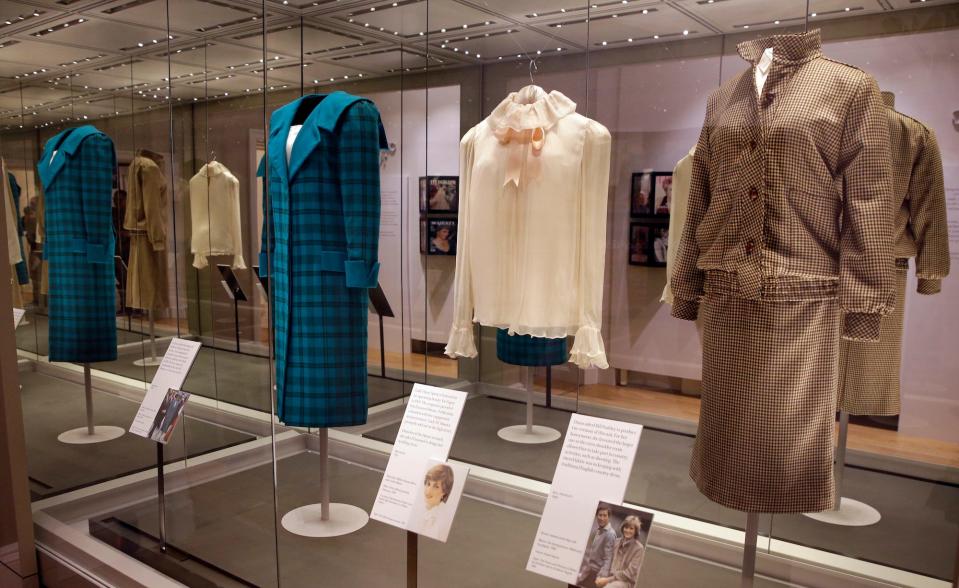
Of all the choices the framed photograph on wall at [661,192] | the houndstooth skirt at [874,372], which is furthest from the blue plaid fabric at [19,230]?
the houndstooth skirt at [874,372]

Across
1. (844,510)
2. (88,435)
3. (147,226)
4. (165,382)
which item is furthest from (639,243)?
(88,435)

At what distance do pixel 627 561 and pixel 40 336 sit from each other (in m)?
3.18

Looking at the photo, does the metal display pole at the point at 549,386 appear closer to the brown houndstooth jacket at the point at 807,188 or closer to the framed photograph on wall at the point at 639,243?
the framed photograph on wall at the point at 639,243

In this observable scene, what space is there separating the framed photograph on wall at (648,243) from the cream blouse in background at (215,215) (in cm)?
176

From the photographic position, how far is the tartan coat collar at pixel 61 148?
3.35 m

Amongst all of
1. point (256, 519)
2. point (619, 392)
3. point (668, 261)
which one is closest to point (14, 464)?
point (256, 519)

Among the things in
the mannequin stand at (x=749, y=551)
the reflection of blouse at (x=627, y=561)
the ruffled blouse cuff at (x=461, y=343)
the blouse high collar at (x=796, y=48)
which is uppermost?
the blouse high collar at (x=796, y=48)

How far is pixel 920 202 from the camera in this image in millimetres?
2145

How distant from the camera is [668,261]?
304 cm

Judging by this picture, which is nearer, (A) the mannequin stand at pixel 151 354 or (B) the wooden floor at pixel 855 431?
(B) the wooden floor at pixel 855 431

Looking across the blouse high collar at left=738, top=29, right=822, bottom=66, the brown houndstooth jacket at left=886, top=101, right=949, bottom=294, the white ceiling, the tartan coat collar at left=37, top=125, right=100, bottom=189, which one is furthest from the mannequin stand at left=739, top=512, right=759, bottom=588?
the tartan coat collar at left=37, top=125, right=100, bottom=189

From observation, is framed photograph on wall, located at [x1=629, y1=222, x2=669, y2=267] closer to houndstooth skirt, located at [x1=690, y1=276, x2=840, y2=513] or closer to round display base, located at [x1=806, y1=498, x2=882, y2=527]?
round display base, located at [x1=806, y1=498, x2=882, y2=527]

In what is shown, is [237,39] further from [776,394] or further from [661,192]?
[776,394]

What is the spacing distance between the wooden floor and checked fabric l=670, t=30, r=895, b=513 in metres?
0.95
